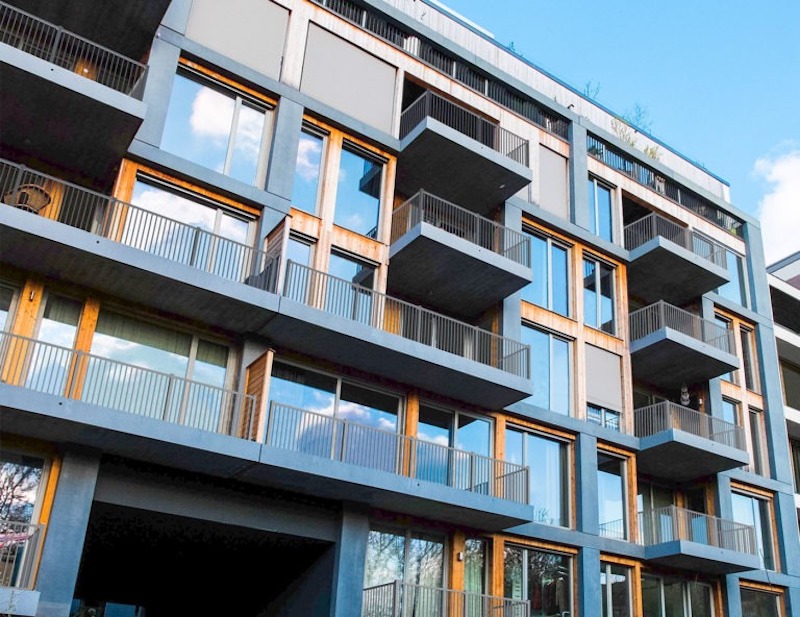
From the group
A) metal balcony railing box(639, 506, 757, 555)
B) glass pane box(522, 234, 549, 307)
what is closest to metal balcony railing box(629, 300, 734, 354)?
glass pane box(522, 234, 549, 307)

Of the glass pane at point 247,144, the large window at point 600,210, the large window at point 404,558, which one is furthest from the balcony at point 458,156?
the large window at point 404,558

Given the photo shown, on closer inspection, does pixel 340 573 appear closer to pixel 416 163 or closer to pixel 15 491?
pixel 15 491

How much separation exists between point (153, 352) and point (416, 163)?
909 cm

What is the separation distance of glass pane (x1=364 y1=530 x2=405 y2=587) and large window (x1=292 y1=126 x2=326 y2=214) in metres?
7.76

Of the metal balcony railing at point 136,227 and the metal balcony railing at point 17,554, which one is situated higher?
the metal balcony railing at point 136,227

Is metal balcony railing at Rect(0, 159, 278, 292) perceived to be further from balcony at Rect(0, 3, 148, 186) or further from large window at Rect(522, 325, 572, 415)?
large window at Rect(522, 325, 572, 415)

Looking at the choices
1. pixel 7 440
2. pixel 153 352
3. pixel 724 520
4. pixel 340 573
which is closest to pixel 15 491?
pixel 7 440

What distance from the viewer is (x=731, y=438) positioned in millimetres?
26734

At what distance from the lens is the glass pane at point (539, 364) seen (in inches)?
900

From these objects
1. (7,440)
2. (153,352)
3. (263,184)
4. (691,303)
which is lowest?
(7,440)

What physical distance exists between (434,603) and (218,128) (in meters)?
11.9

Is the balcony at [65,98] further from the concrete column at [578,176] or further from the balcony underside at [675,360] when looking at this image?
the balcony underside at [675,360]

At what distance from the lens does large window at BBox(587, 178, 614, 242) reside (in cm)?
2689

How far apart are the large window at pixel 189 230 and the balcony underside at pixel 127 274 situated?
3.01 feet
